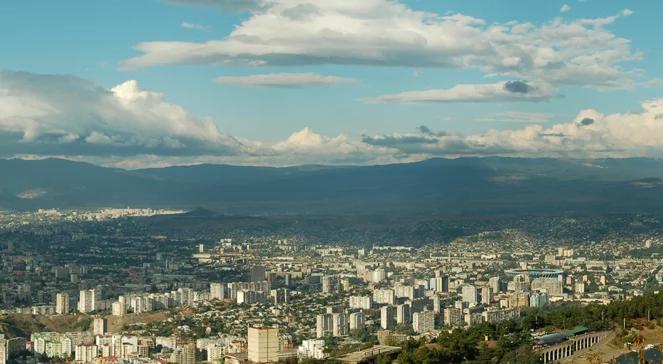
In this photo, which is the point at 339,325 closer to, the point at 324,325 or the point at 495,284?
the point at 324,325

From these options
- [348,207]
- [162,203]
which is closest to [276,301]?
[348,207]

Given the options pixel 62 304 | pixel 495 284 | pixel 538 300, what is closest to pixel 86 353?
pixel 62 304

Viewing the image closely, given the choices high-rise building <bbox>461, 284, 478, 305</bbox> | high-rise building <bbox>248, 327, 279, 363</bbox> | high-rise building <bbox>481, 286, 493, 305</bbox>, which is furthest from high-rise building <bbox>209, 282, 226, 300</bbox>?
high-rise building <bbox>248, 327, 279, 363</bbox>

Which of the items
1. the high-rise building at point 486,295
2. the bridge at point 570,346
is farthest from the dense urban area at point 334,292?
the high-rise building at point 486,295

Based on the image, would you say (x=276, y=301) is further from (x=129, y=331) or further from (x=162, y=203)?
(x=162, y=203)

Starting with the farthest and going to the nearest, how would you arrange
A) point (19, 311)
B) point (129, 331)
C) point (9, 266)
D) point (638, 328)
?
point (9, 266)
point (19, 311)
point (129, 331)
point (638, 328)

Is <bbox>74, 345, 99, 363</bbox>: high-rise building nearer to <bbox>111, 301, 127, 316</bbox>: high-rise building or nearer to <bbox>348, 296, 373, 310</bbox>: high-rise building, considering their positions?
<bbox>111, 301, 127, 316</bbox>: high-rise building
